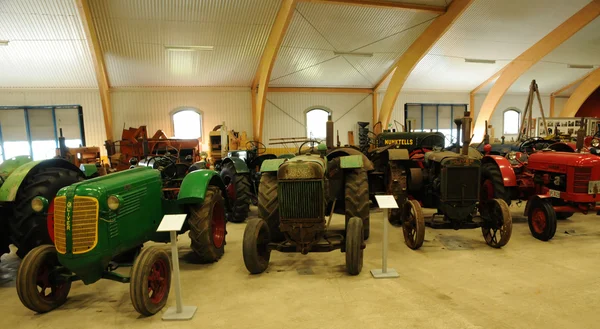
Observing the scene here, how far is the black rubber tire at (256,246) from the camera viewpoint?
3664 mm

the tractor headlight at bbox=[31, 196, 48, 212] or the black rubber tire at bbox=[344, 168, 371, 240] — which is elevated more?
the tractor headlight at bbox=[31, 196, 48, 212]

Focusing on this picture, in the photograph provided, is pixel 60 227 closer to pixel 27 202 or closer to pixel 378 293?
pixel 27 202

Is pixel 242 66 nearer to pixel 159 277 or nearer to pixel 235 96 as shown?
pixel 235 96

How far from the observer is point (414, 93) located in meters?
16.4

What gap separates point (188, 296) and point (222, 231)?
55.8 inches

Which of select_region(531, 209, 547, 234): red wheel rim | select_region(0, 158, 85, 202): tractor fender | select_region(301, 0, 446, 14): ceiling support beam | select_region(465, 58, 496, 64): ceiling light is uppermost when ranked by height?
select_region(301, 0, 446, 14): ceiling support beam

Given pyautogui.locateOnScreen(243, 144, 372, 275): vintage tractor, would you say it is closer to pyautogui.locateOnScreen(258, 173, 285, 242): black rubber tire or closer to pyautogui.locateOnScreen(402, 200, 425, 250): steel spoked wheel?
pyautogui.locateOnScreen(258, 173, 285, 242): black rubber tire

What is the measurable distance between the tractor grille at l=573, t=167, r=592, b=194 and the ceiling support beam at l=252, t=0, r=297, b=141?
25.0 feet

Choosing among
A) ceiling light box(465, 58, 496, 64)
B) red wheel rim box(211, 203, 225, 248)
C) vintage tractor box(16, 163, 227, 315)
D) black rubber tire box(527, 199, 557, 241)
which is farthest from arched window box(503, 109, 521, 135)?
vintage tractor box(16, 163, 227, 315)

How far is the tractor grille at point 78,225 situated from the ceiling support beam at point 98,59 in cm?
812

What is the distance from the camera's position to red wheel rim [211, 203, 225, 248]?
15.2ft

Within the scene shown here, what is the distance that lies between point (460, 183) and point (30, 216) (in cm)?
534

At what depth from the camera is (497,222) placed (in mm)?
4508

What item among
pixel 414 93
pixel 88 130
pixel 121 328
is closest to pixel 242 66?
pixel 88 130
